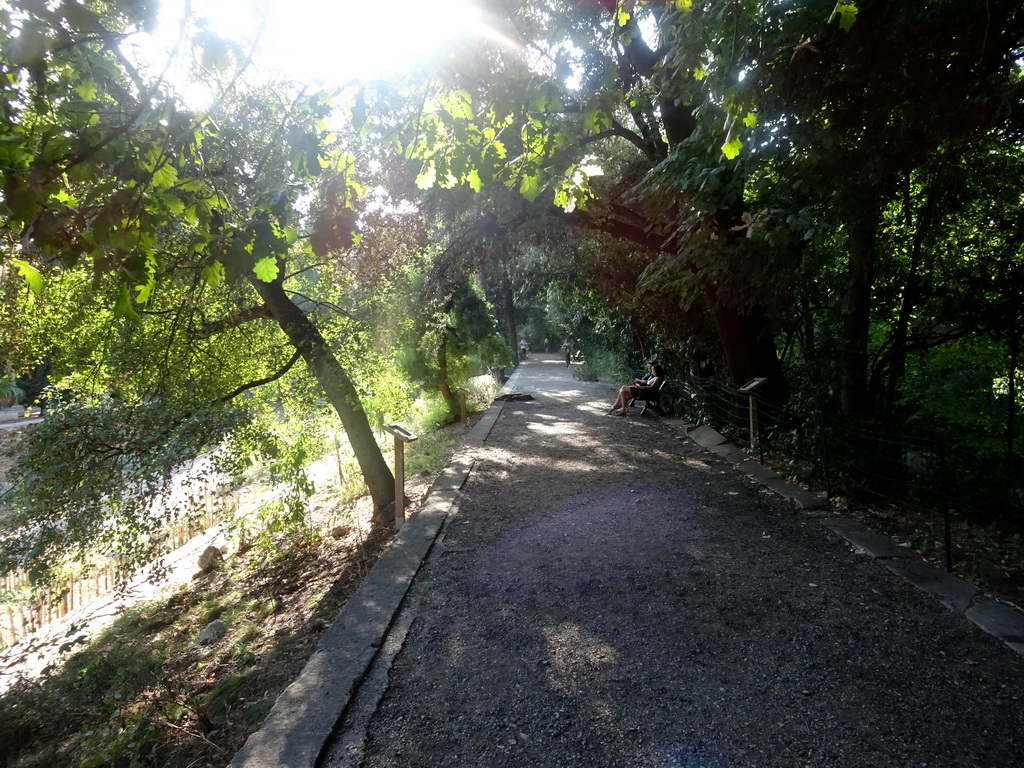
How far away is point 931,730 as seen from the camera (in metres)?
2.80

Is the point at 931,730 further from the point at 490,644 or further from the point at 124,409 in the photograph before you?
the point at 124,409

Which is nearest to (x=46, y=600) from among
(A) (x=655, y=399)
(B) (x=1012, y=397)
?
(A) (x=655, y=399)

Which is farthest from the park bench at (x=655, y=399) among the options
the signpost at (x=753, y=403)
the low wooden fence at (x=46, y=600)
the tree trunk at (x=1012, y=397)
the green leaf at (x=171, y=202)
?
the green leaf at (x=171, y=202)

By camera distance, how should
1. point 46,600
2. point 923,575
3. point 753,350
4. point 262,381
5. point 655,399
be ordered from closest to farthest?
point 923,575, point 262,381, point 46,600, point 753,350, point 655,399

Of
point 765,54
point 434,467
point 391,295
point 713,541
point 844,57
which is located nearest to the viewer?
point 765,54

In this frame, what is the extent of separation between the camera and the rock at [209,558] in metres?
8.76

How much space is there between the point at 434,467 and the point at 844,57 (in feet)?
26.4

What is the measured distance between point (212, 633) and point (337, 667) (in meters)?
2.85

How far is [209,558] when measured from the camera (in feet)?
28.9

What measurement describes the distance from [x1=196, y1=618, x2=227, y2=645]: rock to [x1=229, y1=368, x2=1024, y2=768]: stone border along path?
5.66 feet

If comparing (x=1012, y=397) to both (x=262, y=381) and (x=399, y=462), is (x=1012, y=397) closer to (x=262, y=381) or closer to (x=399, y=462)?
(x=399, y=462)

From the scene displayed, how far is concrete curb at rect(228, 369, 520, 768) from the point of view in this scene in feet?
9.50

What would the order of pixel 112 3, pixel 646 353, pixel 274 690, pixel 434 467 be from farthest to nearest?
pixel 646 353
pixel 434 467
pixel 274 690
pixel 112 3

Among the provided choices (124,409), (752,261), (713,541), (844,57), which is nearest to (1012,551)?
(713,541)
